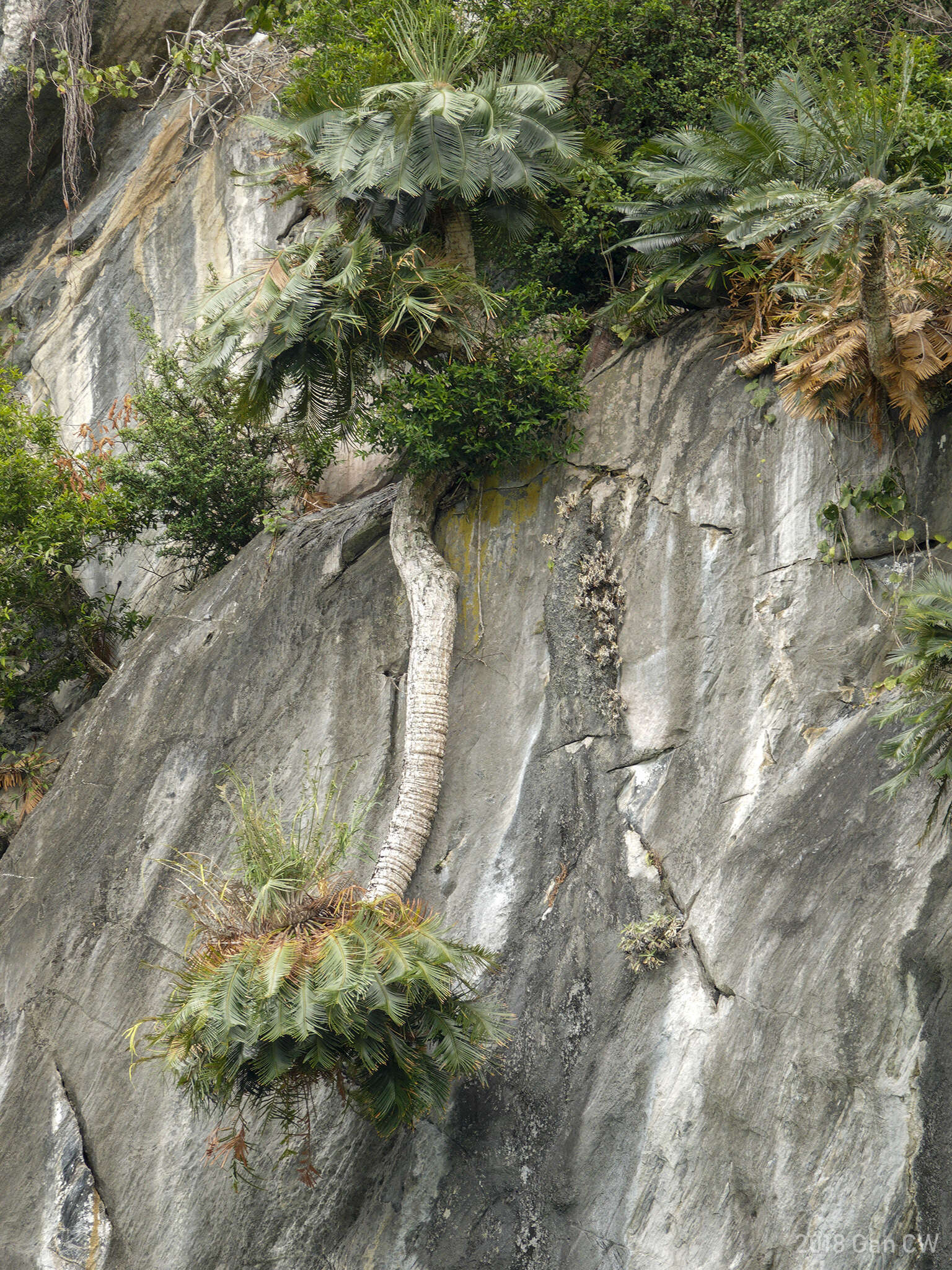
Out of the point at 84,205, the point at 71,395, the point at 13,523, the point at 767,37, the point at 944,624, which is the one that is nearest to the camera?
the point at 944,624

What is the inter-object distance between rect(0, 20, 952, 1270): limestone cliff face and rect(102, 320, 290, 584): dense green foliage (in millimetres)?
898

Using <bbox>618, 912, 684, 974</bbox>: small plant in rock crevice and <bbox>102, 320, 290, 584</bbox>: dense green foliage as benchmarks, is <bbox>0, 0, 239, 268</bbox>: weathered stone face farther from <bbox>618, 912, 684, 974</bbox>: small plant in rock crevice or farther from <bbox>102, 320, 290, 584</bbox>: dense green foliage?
<bbox>618, 912, 684, 974</bbox>: small plant in rock crevice

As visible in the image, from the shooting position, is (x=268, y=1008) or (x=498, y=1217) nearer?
(x=268, y=1008)

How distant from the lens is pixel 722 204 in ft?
30.4

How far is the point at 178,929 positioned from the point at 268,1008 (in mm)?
3044

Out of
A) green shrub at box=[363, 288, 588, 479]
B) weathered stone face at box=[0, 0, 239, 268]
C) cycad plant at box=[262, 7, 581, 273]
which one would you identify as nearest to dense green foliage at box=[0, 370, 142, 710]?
green shrub at box=[363, 288, 588, 479]

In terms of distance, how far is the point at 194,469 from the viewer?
12180 mm

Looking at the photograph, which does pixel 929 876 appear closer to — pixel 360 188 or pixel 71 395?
pixel 360 188

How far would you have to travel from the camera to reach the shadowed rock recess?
266 inches

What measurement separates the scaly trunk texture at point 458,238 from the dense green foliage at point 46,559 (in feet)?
17.0

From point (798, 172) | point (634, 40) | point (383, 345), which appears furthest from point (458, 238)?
point (634, 40)

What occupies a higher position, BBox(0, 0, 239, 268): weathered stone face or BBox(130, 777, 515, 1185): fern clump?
BBox(0, 0, 239, 268): weathered stone face

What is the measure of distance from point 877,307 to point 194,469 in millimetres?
7675

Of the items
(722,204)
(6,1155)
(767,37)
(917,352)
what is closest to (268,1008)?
(6,1155)
